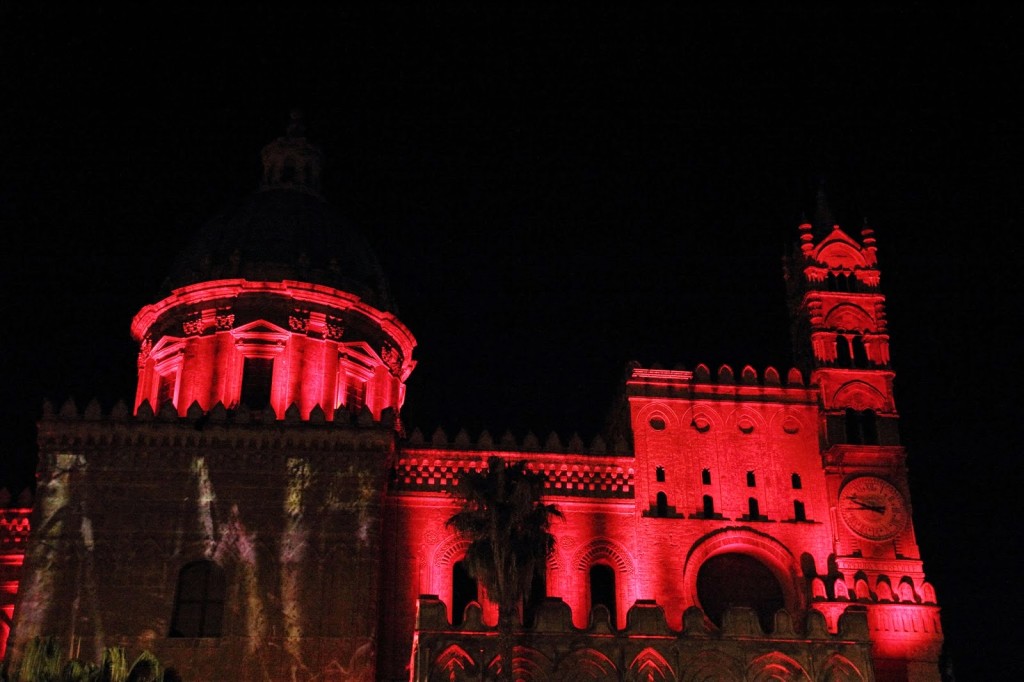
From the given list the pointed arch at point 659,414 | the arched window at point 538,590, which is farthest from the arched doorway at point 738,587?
the arched window at point 538,590

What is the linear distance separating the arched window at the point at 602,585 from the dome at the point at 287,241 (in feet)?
41.4

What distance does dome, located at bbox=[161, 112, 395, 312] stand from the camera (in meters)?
42.5

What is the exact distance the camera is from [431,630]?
3045cm

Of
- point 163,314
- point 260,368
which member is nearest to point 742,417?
point 260,368

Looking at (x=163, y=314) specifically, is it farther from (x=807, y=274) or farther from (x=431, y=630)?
(x=807, y=274)

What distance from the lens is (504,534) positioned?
103ft

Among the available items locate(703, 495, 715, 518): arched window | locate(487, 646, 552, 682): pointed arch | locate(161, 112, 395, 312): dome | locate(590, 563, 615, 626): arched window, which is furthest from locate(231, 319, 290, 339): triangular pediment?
locate(487, 646, 552, 682): pointed arch

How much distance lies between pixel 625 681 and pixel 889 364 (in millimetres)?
17106

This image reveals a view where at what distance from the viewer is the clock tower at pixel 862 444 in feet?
122

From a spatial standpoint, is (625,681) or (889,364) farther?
(889,364)

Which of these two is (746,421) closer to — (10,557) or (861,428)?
(861,428)

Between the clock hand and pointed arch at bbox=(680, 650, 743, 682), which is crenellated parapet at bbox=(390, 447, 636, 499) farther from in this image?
pointed arch at bbox=(680, 650, 743, 682)

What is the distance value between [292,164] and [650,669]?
2635cm

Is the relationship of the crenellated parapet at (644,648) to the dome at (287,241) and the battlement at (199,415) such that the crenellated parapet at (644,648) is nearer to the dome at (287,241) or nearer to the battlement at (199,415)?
the battlement at (199,415)
